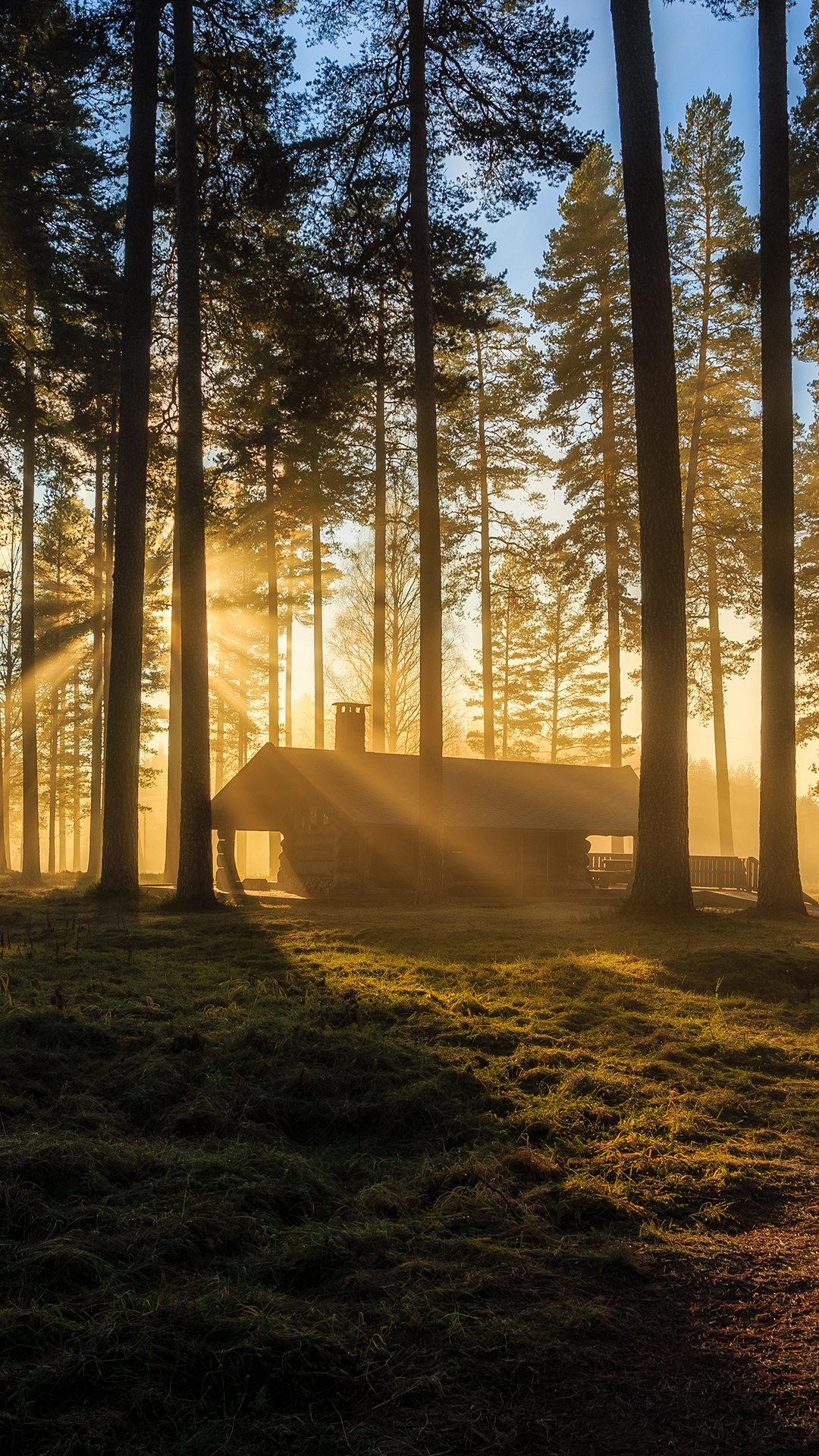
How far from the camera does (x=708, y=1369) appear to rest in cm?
294

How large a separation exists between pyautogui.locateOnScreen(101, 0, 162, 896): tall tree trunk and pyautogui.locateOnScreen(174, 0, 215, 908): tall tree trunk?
0.95 metres

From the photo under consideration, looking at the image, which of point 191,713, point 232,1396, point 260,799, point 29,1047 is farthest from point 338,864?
point 232,1396

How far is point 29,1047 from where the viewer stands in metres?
5.65

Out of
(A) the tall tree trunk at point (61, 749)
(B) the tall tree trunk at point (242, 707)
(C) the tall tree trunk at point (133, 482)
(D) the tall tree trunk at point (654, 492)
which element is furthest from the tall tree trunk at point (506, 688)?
(D) the tall tree trunk at point (654, 492)

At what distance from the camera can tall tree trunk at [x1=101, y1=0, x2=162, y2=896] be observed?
16.1 meters

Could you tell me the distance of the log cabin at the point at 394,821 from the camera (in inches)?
824

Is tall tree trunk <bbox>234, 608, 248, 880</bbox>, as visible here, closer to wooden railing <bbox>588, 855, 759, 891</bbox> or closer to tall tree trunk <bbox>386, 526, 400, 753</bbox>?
tall tree trunk <bbox>386, 526, 400, 753</bbox>

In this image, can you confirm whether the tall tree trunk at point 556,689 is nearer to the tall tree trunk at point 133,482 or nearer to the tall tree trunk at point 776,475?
the tall tree trunk at point 776,475

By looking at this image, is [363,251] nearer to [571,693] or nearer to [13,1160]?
[13,1160]

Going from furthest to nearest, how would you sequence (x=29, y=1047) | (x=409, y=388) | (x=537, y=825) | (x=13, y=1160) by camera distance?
(x=537, y=825) → (x=409, y=388) → (x=29, y=1047) → (x=13, y=1160)

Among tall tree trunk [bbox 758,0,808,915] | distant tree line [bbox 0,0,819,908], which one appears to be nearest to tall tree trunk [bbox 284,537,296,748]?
distant tree line [bbox 0,0,819,908]

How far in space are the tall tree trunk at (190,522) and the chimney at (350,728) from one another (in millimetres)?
8136

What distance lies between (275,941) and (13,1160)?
7.35 metres

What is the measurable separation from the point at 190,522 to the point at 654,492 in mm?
7757
